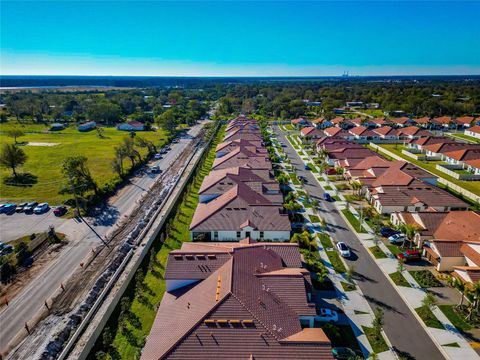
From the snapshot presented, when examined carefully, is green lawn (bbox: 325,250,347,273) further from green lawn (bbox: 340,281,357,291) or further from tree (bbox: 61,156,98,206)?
tree (bbox: 61,156,98,206)

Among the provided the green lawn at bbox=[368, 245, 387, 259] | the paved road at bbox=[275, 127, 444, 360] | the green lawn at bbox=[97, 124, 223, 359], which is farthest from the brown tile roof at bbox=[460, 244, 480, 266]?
the green lawn at bbox=[97, 124, 223, 359]

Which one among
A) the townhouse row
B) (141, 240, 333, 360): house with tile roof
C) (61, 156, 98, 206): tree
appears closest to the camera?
(141, 240, 333, 360): house with tile roof

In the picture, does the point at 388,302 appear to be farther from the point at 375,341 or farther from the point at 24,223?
the point at 24,223

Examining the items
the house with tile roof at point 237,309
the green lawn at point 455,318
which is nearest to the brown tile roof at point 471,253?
the green lawn at point 455,318

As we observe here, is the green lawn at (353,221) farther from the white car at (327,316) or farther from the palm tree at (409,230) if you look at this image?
the white car at (327,316)

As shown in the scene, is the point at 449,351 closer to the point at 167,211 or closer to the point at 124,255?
the point at 124,255
